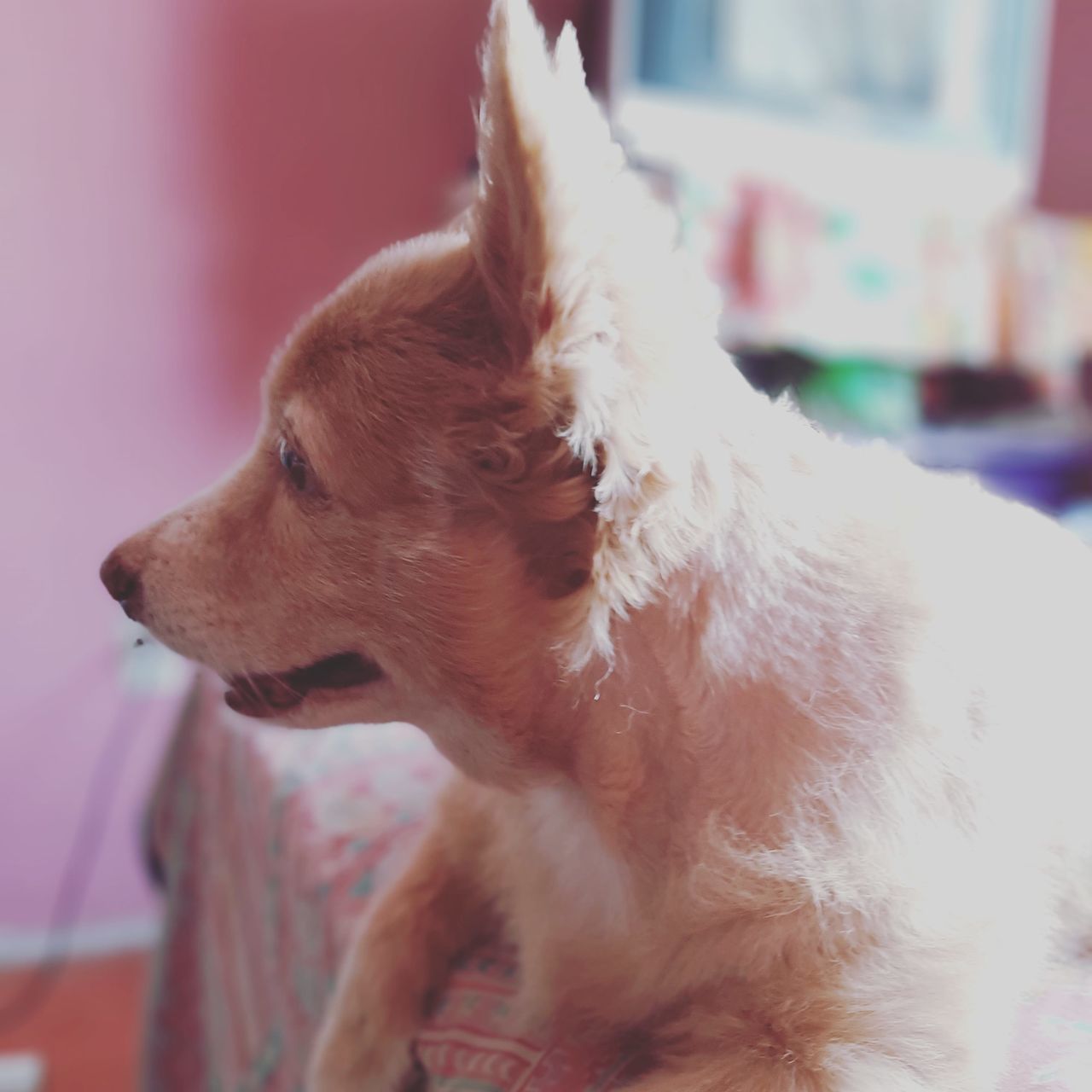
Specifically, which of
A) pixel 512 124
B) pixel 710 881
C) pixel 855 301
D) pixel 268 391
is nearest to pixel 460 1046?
pixel 710 881

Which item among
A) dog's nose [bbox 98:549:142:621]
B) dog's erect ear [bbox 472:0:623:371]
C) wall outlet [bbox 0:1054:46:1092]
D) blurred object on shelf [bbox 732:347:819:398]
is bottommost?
wall outlet [bbox 0:1054:46:1092]

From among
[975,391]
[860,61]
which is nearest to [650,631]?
[860,61]

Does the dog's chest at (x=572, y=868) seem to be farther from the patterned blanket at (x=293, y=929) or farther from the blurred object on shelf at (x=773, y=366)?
the blurred object on shelf at (x=773, y=366)

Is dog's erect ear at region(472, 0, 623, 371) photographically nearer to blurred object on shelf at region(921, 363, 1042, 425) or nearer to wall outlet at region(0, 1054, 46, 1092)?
wall outlet at region(0, 1054, 46, 1092)

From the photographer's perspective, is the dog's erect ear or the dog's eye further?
the dog's eye

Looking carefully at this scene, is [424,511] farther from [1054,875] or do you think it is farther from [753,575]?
[1054,875]

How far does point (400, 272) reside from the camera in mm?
721

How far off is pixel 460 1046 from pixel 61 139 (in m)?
1.98

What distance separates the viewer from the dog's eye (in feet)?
2.38

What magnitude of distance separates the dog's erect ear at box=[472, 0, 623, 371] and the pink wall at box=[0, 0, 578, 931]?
158 cm

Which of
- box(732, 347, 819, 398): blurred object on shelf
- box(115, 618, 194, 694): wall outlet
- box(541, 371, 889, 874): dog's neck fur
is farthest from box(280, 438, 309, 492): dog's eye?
box(732, 347, 819, 398): blurred object on shelf

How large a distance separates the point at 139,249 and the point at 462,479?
5.87 ft

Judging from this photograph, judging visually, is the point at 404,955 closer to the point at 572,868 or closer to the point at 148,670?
the point at 572,868

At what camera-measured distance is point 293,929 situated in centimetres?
105
